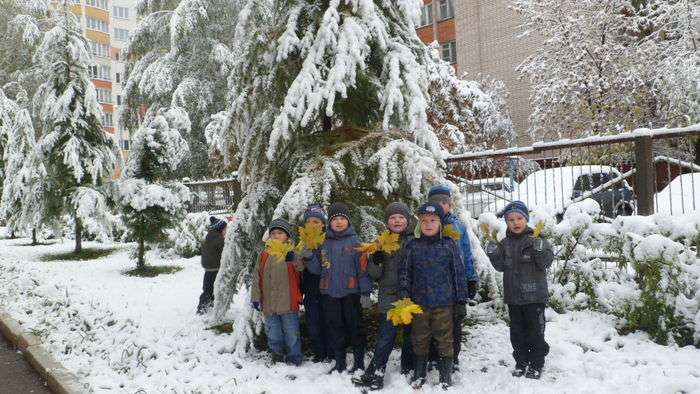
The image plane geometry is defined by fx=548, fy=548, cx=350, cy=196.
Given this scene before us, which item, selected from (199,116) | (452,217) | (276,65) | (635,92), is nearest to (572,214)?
(452,217)

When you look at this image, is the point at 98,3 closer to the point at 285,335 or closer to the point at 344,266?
the point at 285,335

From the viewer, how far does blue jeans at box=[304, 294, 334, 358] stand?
5082 mm

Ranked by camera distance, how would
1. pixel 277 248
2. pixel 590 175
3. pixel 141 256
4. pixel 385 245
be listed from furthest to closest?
pixel 141 256, pixel 590 175, pixel 277 248, pixel 385 245

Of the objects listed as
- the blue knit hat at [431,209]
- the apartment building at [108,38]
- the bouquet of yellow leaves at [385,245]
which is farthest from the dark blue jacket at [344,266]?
the apartment building at [108,38]

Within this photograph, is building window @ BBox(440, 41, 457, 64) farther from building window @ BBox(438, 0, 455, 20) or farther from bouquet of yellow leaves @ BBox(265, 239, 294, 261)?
bouquet of yellow leaves @ BBox(265, 239, 294, 261)

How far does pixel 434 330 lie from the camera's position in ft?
14.1

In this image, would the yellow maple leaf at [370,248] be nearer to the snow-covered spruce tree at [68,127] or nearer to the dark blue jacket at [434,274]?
the dark blue jacket at [434,274]

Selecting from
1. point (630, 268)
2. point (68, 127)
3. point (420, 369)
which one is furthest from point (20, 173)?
point (630, 268)

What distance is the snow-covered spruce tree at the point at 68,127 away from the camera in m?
13.3

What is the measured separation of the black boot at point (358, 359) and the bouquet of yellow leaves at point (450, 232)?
129 centimetres

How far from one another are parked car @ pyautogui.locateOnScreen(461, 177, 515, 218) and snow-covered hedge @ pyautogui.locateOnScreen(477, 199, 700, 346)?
1.25 meters

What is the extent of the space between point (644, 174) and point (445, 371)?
10.9 feet

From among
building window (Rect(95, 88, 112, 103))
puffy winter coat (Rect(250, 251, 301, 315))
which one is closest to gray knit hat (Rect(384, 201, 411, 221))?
puffy winter coat (Rect(250, 251, 301, 315))

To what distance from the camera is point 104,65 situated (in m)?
59.3
